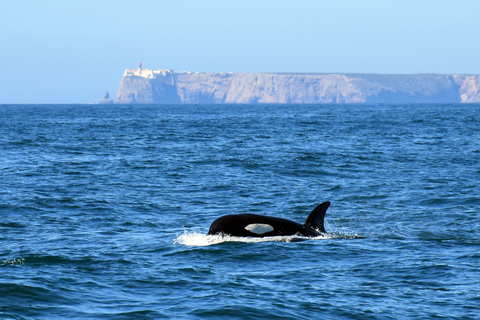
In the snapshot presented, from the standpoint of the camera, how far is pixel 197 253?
14.1 metres

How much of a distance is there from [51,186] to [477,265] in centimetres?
1692

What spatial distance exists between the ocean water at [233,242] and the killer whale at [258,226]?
0.25 meters

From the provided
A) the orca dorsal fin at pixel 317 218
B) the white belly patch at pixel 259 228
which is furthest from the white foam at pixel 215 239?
the orca dorsal fin at pixel 317 218

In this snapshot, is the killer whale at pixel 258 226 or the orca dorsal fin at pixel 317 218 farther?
the orca dorsal fin at pixel 317 218

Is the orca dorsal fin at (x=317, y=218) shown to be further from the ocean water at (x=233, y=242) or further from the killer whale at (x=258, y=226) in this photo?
the ocean water at (x=233, y=242)

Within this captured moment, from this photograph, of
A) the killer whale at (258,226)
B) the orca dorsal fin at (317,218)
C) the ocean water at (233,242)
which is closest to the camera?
A: the ocean water at (233,242)

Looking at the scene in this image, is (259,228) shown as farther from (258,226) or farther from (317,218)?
(317,218)

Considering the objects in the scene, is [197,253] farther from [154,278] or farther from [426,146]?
[426,146]

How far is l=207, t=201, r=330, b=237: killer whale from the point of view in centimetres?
1526

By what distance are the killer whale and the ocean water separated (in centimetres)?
25

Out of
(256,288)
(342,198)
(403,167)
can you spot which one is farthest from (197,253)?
(403,167)

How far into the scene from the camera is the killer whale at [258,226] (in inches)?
601

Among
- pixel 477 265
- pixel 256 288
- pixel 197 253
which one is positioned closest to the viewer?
pixel 256 288

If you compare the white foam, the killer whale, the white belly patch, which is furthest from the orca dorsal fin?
the white belly patch
